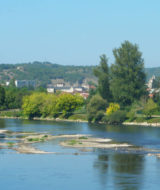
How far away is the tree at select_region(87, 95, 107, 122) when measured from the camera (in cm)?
9675

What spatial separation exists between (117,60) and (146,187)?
60.8 meters

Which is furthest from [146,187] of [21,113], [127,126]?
[21,113]

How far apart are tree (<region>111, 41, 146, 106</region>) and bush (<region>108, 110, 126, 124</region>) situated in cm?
541

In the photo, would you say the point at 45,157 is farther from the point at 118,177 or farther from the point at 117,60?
the point at 117,60

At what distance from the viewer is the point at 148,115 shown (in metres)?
93.9

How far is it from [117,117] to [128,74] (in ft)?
30.4

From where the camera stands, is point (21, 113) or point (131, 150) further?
point (21, 113)

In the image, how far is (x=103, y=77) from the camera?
101688 mm

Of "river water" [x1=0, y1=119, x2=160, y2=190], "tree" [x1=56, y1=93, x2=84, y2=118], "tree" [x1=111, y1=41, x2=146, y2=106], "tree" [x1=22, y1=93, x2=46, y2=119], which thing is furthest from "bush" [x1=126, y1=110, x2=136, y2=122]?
"river water" [x1=0, y1=119, x2=160, y2=190]

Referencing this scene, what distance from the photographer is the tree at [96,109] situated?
96.8m

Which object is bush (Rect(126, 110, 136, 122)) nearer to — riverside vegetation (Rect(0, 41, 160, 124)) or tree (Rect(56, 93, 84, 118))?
riverside vegetation (Rect(0, 41, 160, 124))

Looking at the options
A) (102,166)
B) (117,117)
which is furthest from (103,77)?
(102,166)

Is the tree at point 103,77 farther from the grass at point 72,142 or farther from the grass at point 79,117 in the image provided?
the grass at point 72,142

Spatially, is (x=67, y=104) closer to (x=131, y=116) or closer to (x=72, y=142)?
(x=131, y=116)
